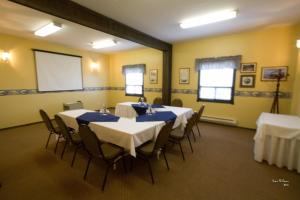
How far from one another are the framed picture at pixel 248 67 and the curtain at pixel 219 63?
0.46ft

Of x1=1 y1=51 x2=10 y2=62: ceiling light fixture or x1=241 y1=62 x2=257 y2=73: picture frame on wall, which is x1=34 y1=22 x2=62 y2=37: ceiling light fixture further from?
x1=241 y1=62 x2=257 y2=73: picture frame on wall

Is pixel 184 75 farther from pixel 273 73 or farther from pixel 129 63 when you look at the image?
pixel 129 63

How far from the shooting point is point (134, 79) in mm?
6285

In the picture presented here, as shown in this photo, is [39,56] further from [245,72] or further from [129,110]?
[245,72]

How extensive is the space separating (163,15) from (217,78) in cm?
247

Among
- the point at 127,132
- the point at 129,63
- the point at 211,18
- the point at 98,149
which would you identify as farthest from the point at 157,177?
the point at 129,63

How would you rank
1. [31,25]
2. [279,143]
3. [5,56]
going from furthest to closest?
[5,56], [31,25], [279,143]

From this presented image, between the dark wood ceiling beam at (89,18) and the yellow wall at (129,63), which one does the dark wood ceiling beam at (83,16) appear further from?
the yellow wall at (129,63)

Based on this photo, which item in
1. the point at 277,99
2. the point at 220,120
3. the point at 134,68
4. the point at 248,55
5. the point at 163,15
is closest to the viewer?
the point at 163,15

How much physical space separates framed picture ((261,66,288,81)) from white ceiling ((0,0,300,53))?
996 millimetres

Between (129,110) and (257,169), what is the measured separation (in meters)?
2.82

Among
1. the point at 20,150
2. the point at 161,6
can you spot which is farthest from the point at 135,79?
the point at 20,150

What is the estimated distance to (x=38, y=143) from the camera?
3.14 meters

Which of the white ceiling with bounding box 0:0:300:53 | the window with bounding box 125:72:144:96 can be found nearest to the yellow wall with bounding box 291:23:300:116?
the white ceiling with bounding box 0:0:300:53
